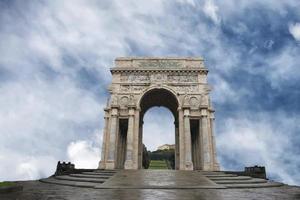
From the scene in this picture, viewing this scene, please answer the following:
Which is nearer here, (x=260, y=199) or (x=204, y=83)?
(x=260, y=199)

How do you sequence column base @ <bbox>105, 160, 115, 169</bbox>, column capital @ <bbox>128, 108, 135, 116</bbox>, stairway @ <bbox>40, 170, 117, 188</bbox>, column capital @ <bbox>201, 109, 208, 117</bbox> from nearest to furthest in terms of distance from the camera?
stairway @ <bbox>40, 170, 117, 188</bbox> < column base @ <bbox>105, 160, 115, 169</bbox> < column capital @ <bbox>201, 109, 208, 117</bbox> < column capital @ <bbox>128, 108, 135, 116</bbox>

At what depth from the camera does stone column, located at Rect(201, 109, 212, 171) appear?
2550 cm

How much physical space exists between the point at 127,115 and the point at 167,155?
30.7 meters

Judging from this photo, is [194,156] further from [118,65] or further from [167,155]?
[167,155]

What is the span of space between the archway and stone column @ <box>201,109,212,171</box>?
3789mm

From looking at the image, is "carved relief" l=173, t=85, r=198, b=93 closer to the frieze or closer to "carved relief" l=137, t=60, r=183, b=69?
the frieze

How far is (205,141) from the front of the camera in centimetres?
2659

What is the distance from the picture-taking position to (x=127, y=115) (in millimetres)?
27984

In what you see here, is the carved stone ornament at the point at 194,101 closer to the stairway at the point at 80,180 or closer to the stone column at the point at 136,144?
the stone column at the point at 136,144

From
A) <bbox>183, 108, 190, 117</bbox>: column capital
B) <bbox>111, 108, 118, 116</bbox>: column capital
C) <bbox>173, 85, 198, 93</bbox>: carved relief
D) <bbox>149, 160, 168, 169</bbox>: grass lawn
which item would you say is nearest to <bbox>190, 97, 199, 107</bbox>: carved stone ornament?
<bbox>173, 85, 198, 93</bbox>: carved relief

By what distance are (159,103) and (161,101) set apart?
611mm

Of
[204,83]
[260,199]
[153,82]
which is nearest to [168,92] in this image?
[153,82]

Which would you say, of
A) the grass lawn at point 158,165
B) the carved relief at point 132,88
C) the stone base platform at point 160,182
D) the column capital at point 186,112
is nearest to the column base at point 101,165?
the carved relief at point 132,88

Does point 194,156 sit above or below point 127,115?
below
